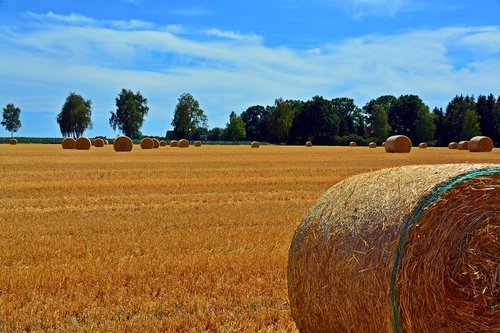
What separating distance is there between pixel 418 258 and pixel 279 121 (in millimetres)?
103518

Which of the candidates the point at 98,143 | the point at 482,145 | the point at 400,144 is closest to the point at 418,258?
the point at 400,144

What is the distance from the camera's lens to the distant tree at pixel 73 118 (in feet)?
370

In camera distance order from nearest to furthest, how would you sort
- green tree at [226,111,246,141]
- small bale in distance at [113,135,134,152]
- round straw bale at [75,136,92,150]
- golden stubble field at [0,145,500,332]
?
1. golden stubble field at [0,145,500,332]
2. small bale in distance at [113,135,134,152]
3. round straw bale at [75,136,92,150]
4. green tree at [226,111,246,141]

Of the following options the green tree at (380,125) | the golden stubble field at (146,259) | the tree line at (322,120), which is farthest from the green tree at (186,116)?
the golden stubble field at (146,259)

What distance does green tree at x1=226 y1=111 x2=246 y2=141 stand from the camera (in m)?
107

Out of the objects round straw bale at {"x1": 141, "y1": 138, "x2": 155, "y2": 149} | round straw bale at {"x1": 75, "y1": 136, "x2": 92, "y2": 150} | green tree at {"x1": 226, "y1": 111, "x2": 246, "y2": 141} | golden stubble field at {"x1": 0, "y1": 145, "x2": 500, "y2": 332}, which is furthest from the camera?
green tree at {"x1": 226, "y1": 111, "x2": 246, "y2": 141}

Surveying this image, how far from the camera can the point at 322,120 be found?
3944 inches

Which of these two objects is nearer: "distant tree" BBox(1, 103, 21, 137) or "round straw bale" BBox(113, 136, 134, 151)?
"round straw bale" BBox(113, 136, 134, 151)

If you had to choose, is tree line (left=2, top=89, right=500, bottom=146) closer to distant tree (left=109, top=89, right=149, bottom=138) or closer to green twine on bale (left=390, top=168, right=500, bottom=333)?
distant tree (left=109, top=89, right=149, bottom=138)

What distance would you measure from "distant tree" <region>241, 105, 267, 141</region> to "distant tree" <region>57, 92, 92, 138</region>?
104 ft

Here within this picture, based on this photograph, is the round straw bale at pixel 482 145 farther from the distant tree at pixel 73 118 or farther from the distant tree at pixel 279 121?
the distant tree at pixel 73 118

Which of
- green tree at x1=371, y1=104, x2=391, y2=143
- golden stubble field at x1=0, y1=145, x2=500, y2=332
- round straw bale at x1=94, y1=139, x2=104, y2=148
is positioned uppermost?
green tree at x1=371, y1=104, x2=391, y2=143

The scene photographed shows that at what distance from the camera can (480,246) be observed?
462 centimetres

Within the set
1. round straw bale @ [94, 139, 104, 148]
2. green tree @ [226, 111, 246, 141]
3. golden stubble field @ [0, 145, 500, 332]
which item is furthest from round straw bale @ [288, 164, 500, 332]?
green tree @ [226, 111, 246, 141]
